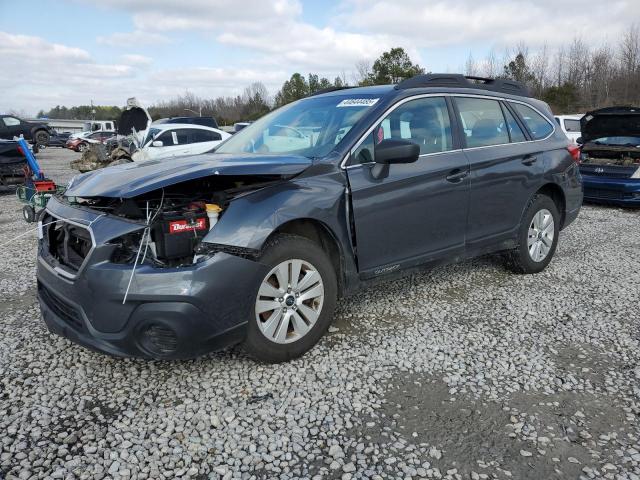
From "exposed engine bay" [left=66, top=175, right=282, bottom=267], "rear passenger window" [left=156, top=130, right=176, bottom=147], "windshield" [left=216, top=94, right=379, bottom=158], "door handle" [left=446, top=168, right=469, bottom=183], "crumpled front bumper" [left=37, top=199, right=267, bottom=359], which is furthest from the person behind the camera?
"rear passenger window" [left=156, top=130, right=176, bottom=147]

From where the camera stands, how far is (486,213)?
14.5 feet

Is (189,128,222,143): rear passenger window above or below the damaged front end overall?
above

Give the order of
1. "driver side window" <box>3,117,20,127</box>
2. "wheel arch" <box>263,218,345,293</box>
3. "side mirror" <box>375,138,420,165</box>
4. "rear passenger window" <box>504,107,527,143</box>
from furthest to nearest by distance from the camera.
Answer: "driver side window" <box>3,117,20,127</box> → "rear passenger window" <box>504,107,527,143</box> → "side mirror" <box>375,138,420,165</box> → "wheel arch" <box>263,218,345,293</box>

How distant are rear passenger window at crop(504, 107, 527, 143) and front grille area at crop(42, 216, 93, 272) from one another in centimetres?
375

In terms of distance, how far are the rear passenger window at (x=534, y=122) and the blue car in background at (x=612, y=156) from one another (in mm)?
4545

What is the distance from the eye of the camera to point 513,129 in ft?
15.6

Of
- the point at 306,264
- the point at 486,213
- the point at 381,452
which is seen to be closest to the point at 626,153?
the point at 486,213

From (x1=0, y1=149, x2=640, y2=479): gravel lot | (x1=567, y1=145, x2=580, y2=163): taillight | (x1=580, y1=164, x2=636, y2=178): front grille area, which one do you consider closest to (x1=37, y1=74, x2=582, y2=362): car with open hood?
(x1=0, y1=149, x2=640, y2=479): gravel lot

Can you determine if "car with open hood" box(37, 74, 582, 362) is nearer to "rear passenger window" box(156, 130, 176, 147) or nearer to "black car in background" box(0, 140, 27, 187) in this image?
"rear passenger window" box(156, 130, 176, 147)

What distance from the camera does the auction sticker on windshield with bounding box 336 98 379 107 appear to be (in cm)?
382

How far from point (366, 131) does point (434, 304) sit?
1.68m

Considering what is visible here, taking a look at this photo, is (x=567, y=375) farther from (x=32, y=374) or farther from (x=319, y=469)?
(x=32, y=374)

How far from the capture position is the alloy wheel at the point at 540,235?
16.4 feet

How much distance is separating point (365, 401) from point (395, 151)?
5.32ft
